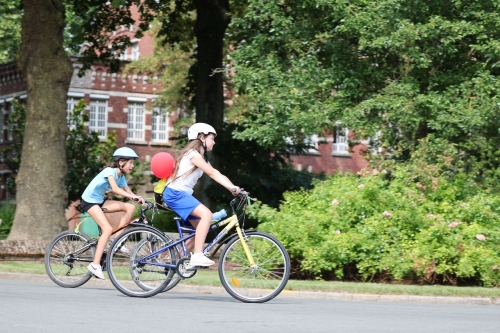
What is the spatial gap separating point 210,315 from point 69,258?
14.4ft

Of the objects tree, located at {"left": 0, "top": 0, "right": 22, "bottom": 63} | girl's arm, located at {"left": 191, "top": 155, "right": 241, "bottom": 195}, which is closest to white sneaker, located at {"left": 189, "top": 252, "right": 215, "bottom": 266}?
girl's arm, located at {"left": 191, "top": 155, "right": 241, "bottom": 195}

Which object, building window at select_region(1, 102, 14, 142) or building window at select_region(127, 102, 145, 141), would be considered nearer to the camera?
building window at select_region(1, 102, 14, 142)

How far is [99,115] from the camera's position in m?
56.7

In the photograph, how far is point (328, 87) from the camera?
22.5 metres

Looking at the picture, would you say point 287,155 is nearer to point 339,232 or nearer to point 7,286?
point 339,232

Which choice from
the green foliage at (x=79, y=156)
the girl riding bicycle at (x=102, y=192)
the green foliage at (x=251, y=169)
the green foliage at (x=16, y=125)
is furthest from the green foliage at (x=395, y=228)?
the green foliage at (x=79, y=156)

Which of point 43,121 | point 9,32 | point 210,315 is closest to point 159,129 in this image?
point 9,32

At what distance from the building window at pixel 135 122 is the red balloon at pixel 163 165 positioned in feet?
147

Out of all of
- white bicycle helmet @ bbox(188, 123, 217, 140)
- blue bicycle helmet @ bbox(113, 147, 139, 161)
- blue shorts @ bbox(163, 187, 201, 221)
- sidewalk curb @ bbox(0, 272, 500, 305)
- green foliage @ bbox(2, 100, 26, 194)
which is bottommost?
sidewalk curb @ bbox(0, 272, 500, 305)

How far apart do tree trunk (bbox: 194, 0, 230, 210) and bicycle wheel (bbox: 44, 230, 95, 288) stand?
17.4 metres

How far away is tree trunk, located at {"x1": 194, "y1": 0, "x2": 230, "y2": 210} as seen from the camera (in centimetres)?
3209

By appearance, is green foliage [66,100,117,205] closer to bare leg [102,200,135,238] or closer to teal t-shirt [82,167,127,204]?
bare leg [102,200,135,238]

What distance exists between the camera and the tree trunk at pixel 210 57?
1264 inches

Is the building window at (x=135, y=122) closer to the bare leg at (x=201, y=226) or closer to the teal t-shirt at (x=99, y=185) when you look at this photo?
the teal t-shirt at (x=99, y=185)
